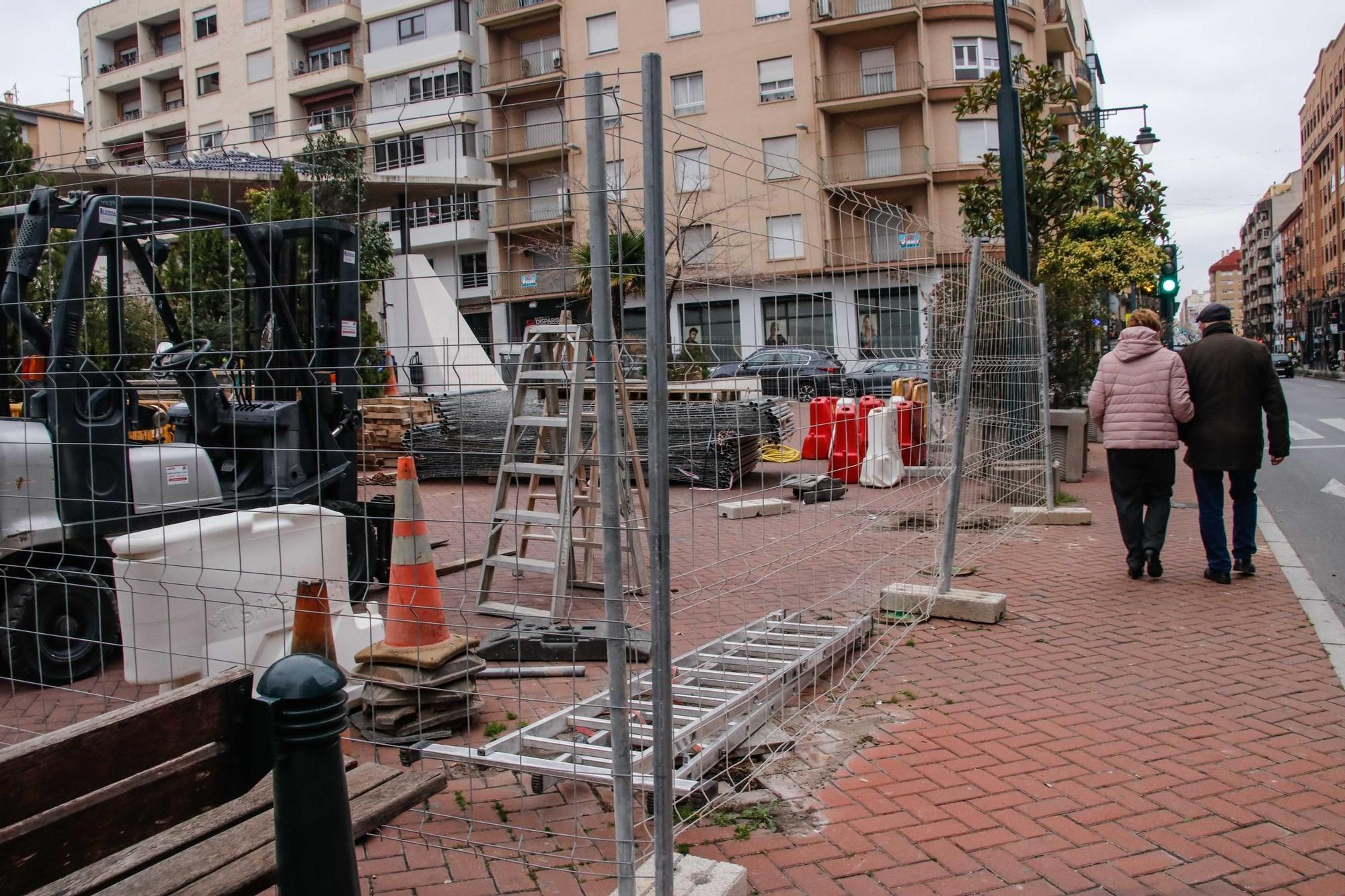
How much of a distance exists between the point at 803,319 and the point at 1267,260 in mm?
159456

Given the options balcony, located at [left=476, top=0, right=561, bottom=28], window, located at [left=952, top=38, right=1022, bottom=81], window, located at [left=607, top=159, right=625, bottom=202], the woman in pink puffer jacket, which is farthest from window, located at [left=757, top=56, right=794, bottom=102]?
window, located at [left=607, top=159, right=625, bottom=202]

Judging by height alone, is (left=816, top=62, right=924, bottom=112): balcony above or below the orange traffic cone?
above

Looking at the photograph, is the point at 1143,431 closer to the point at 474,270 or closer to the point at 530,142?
the point at 530,142

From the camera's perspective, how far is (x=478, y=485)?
1352 centimetres

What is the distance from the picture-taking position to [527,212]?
285 cm

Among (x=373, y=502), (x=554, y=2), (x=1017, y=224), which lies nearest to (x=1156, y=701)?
(x=373, y=502)

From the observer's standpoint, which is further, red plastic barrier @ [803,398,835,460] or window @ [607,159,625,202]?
red plastic barrier @ [803,398,835,460]

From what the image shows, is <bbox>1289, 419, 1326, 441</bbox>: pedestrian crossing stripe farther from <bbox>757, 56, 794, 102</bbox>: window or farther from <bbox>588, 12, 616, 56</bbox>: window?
<bbox>588, 12, 616, 56</bbox>: window

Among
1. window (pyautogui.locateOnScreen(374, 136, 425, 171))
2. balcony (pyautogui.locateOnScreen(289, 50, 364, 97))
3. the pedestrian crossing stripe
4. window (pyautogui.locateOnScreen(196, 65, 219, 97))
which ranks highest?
window (pyautogui.locateOnScreen(196, 65, 219, 97))

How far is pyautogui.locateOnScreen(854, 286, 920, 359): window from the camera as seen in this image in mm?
4266

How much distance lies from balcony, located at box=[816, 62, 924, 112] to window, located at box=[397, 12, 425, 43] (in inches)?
733

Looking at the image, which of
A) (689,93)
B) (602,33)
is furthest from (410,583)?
(602,33)

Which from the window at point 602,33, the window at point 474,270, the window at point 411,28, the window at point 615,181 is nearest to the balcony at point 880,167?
the window at point 602,33

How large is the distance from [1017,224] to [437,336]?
363 inches
